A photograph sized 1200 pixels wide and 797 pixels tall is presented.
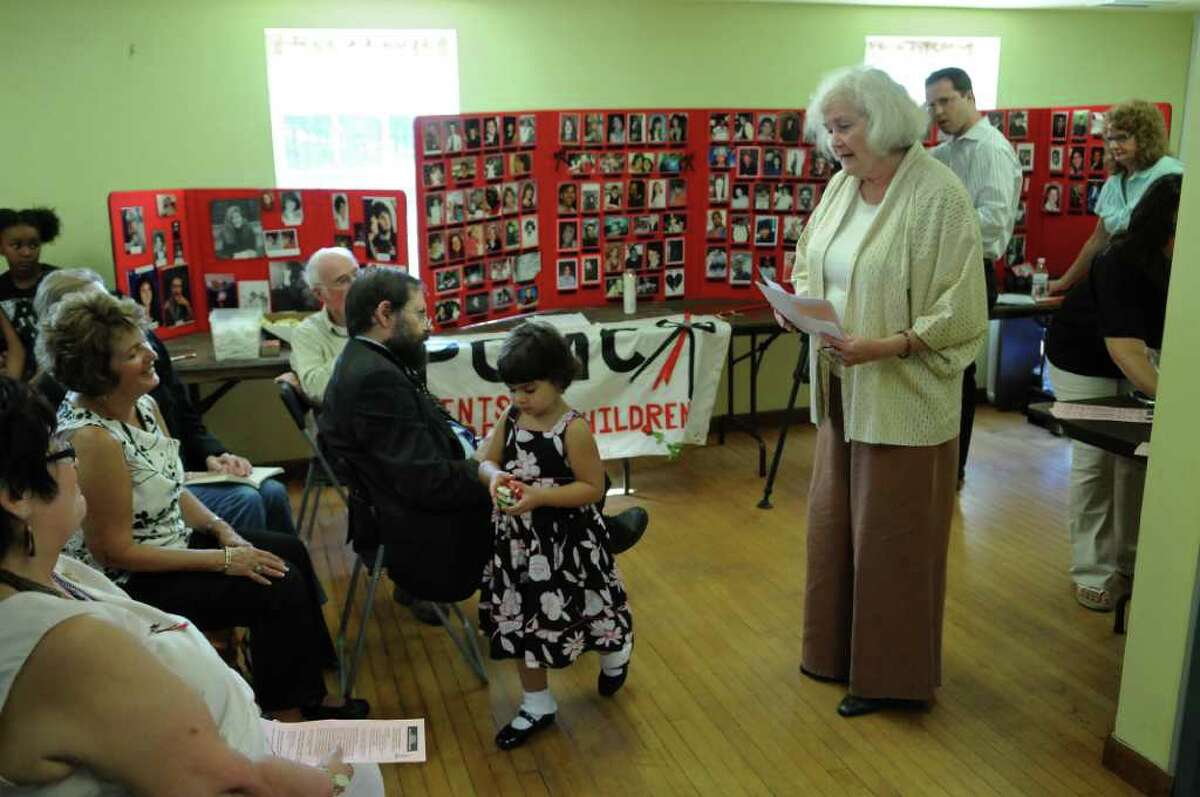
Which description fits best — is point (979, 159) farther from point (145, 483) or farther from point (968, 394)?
point (145, 483)

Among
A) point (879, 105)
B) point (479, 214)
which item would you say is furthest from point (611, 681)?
point (479, 214)

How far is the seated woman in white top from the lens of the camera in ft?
4.10

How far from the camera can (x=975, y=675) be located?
3.13 meters

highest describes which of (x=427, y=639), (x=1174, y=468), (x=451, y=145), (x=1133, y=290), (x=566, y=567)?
(x=451, y=145)

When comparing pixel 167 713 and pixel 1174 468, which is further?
pixel 1174 468

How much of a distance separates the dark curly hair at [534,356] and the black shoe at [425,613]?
1.24 metres

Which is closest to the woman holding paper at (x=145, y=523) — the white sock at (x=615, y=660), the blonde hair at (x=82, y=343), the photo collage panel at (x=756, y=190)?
the blonde hair at (x=82, y=343)

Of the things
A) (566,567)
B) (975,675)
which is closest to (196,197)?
(566,567)

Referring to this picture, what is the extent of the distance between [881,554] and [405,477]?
1273 millimetres

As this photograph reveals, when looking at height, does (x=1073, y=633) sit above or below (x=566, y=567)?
below

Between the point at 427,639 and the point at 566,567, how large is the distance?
955mm

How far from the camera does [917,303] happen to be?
8.57 ft

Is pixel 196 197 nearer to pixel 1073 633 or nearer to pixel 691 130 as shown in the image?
pixel 691 130

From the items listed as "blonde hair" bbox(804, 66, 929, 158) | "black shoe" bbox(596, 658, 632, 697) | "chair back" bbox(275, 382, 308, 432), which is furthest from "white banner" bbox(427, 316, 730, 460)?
"blonde hair" bbox(804, 66, 929, 158)
